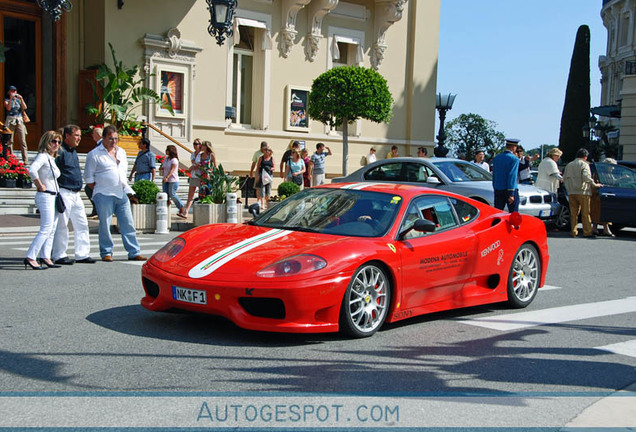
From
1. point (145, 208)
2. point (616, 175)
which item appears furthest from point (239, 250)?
point (616, 175)

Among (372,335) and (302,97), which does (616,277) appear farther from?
(302,97)

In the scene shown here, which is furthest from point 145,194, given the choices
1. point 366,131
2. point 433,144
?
point 433,144

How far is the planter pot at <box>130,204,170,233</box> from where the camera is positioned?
580 inches

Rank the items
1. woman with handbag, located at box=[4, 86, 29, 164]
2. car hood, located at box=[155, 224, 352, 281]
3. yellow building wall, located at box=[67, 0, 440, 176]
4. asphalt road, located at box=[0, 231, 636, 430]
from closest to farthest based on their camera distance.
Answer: asphalt road, located at box=[0, 231, 636, 430]
car hood, located at box=[155, 224, 352, 281]
woman with handbag, located at box=[4, 86, 29, 164]
yellow building wall, located at box=[67, 0, 440, 176]

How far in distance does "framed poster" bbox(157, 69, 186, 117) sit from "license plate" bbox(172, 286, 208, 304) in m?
16.4

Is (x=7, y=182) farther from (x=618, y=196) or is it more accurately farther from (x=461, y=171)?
(x=618, y=196)

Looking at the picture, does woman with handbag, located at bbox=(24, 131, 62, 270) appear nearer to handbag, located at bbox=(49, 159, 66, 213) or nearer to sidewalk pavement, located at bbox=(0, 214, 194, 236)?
handbag, located at bbox=(49, 159, 66, 213)

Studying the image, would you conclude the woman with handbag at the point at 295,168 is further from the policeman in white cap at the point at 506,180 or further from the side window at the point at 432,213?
the side window at the point at 432,213

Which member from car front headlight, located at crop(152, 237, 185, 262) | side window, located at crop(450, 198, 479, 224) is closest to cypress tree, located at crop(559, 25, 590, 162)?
side window, located at crop(450, 198, 479, 224)

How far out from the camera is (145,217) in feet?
48.8

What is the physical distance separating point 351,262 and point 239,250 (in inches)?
37.6

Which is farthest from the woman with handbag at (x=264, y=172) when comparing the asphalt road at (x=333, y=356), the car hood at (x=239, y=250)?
the car hood at (x=239, y=250)

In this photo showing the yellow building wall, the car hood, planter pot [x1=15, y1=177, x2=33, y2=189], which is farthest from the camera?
the yellow building wall

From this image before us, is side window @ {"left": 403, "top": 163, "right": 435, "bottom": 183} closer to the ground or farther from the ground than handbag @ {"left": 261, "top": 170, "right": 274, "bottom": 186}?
farther from the ground
